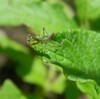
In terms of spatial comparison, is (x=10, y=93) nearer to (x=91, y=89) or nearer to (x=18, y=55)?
(x=91, y=89)

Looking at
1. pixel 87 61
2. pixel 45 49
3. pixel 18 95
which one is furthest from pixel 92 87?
pixel 18 95

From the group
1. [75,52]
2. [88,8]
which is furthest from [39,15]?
[75,52]

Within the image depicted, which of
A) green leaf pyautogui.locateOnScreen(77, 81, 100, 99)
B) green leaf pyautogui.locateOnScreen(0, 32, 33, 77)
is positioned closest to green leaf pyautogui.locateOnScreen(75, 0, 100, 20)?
green leaf pyautogui.locateOnScreen(0, 32, 33, 77)

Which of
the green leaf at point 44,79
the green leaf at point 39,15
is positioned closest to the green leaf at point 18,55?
the green leaf at point 44,79

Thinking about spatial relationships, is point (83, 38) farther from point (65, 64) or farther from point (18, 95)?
point (18, 95)

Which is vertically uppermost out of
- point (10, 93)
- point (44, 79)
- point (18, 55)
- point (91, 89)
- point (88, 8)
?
point (88, 8)

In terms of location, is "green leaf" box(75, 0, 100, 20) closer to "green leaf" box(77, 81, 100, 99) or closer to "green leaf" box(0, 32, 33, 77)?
"green leaf" box(0, 32, 33, 77)

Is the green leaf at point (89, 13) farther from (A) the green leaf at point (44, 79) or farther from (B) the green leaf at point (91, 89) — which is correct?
(B) the green leaf at point (91, 89)
